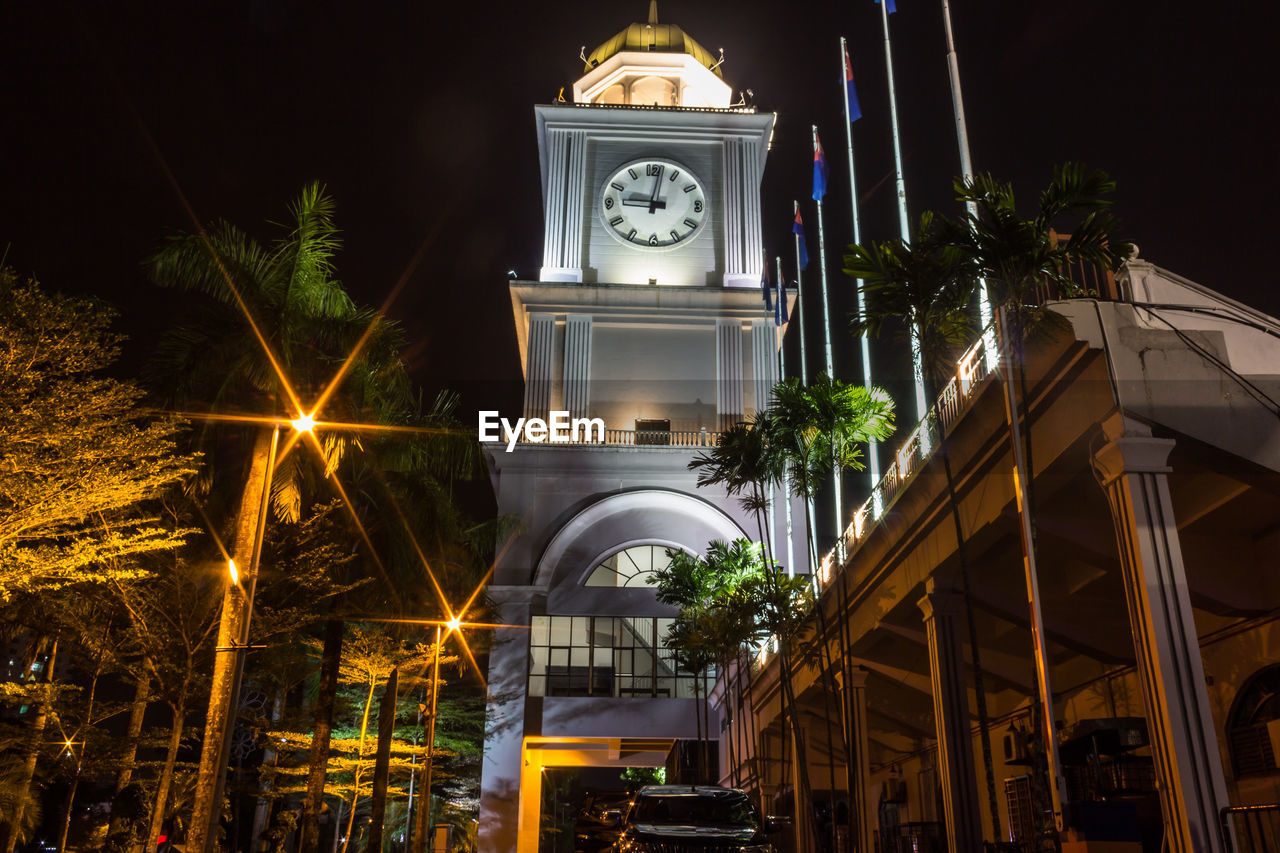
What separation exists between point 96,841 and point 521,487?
22.4 meters

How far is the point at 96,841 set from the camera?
27.9 meters

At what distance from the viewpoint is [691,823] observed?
1411 centimetres

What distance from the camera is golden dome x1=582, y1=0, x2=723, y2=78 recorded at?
5856cm

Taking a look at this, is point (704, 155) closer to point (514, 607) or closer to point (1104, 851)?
point (514, 607)

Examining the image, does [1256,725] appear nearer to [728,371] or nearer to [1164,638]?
[1164,638]

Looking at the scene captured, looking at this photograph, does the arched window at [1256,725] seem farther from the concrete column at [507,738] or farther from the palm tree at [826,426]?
the concrete column at [507,738]

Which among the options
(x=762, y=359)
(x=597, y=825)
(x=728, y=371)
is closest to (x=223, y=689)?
(x=597, y=825)

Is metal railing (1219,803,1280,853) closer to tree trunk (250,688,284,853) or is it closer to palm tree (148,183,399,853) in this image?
palm tree (148,183,399,853)

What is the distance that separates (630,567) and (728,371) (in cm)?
1077

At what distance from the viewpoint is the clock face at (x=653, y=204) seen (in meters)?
53.4

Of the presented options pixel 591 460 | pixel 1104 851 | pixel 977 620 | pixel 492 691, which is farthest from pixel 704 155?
pixel 1104 851

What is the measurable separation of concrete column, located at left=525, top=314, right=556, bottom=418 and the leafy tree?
33006mm

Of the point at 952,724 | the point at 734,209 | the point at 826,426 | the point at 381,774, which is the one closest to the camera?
the point at 952,724

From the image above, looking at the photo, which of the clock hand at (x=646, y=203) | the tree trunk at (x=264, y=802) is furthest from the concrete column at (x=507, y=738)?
the clock hand at (x=646, y=203)
